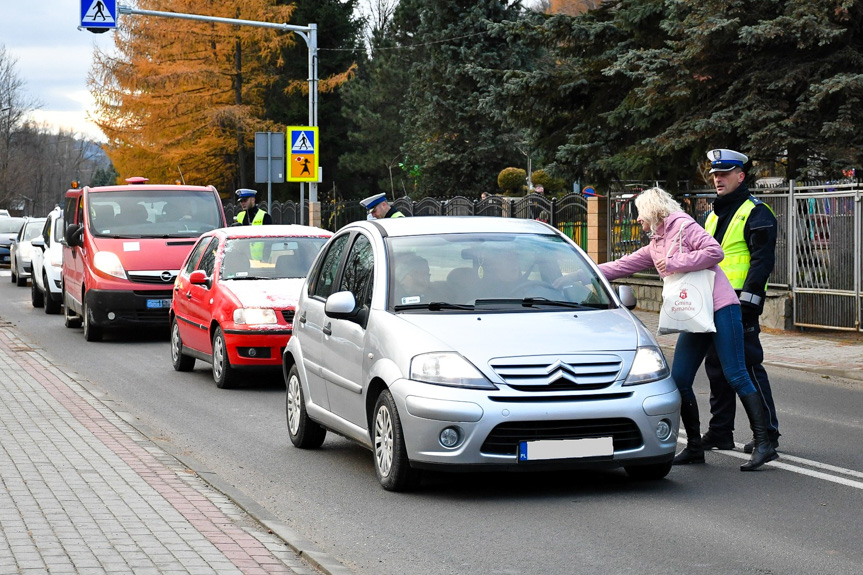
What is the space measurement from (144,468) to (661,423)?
317 centimetres

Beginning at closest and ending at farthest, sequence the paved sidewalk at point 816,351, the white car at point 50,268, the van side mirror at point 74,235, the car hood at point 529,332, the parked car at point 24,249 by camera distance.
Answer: the car hood at point 529,332, the paved sidewalk at point 816,351, the van side mirror at point 74,235, the white car at point 50,268, the parked car at point 24,249

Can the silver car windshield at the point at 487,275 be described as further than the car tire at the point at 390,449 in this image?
Yes

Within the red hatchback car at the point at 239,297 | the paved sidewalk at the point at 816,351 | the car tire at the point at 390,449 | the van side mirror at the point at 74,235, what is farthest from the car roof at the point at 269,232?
the car tire at the point at 390,449

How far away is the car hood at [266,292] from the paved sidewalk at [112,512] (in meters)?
3.01

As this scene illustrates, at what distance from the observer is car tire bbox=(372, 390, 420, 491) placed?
7.32 meters

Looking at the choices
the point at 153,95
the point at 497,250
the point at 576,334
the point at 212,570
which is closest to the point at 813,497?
the point at 576,334

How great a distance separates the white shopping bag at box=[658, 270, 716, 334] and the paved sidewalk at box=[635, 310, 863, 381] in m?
6.12

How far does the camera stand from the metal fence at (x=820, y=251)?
1770 cm

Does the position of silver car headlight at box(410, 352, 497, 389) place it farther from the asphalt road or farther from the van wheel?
the van wheel

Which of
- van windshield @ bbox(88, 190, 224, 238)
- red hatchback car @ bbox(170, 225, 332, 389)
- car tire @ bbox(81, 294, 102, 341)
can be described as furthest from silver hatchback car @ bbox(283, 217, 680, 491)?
van windshield @ bbox(88, 190, 224, 238)

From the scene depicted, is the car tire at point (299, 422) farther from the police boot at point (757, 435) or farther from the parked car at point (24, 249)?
the parked car at point (24, 249)

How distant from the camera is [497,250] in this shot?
825cm

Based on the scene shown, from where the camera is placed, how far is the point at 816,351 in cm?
1622

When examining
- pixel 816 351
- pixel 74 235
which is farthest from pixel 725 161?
pixel 74 235
